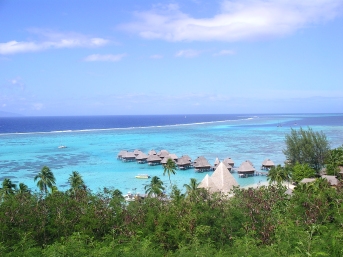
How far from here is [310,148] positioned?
2545 centimetres

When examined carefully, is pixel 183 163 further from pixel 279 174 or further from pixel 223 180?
pixel 279 174

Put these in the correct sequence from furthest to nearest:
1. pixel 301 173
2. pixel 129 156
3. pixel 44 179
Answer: pixel 129 156 < pixel 301 173 < pixel 44 179

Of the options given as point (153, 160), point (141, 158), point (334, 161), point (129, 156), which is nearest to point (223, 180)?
point (334, 161)

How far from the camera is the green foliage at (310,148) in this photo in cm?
2556

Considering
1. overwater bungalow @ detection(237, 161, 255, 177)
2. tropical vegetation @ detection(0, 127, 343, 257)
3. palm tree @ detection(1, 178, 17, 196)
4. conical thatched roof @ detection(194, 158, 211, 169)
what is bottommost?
overwater bungalow @ detection(237, 161, 255, 177)

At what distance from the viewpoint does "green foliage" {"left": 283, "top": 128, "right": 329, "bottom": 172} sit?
83.9ft

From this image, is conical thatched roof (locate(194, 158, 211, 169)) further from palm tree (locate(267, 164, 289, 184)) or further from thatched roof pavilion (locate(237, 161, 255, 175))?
palm tree (locate(267, 164, 289, 184))

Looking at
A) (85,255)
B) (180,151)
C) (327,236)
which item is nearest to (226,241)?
(327,236)

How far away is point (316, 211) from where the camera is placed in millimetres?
9000

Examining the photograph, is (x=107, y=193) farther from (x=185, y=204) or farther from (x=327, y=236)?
(x=327, y=236)

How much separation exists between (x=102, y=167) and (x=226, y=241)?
2629 centimetres

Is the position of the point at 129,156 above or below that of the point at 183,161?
above

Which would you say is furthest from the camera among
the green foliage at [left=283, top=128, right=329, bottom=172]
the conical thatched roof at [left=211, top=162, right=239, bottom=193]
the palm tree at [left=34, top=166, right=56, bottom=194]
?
the green foliage at [left=283, top=128, right=329, bottom=172]

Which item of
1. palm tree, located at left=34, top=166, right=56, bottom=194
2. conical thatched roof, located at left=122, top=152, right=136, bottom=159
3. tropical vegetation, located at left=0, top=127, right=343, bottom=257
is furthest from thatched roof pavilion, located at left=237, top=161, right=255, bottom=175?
tropical vegetation, located at left=0, top=127, right=343, bottom=257
